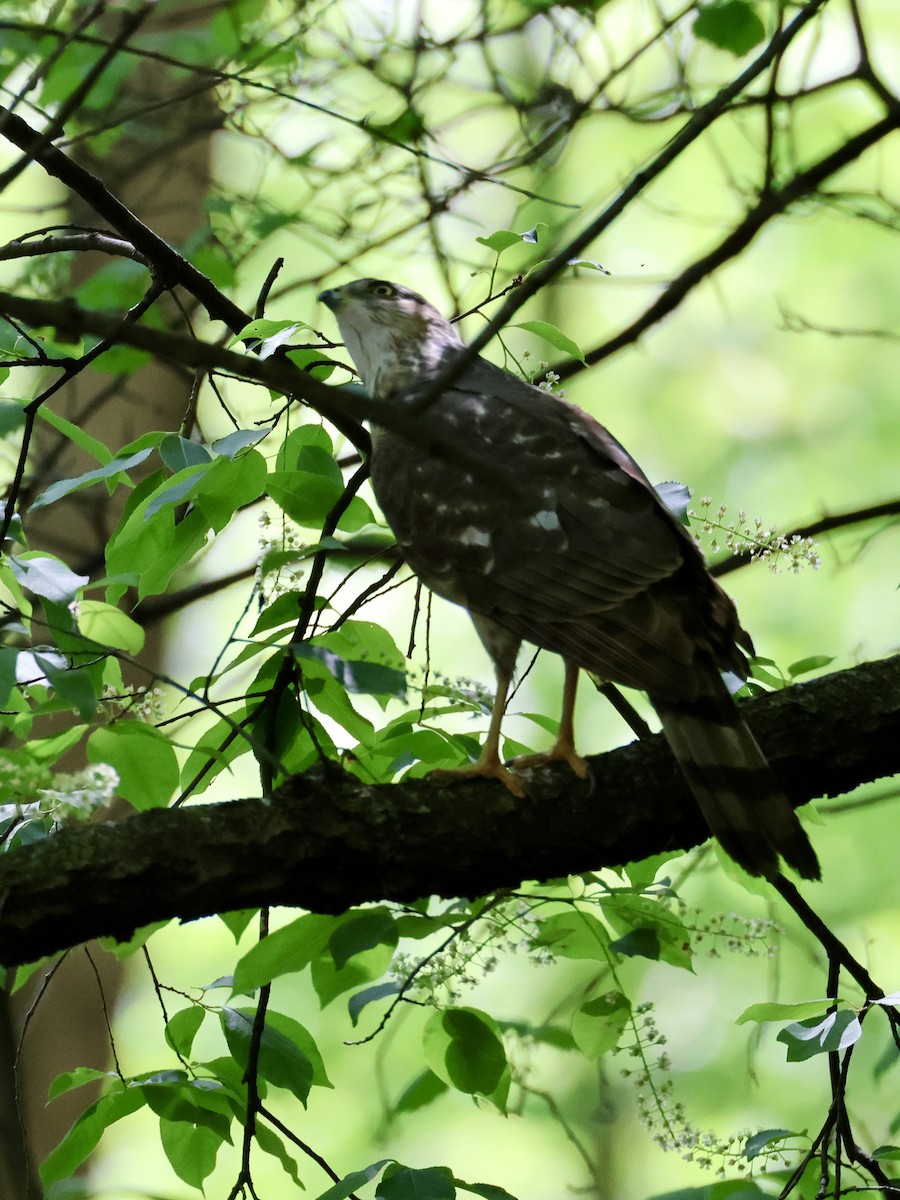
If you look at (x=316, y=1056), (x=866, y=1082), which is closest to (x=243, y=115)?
(x=316, y=1056)

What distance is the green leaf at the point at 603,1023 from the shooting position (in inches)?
87.2

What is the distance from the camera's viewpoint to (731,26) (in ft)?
9.56

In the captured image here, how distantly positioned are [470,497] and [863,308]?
581cm

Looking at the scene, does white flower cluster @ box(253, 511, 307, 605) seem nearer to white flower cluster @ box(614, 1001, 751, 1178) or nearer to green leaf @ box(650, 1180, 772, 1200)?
white flower cluster @ box(614, 1001, 751, 1178)

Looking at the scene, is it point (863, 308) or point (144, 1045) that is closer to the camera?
point (144, 1045)

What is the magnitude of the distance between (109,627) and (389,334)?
4.17 feet

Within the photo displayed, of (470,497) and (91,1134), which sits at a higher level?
(470,497)

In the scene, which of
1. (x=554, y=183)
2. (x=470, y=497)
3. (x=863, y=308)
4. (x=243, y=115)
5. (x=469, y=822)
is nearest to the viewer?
(x=469, y=822)

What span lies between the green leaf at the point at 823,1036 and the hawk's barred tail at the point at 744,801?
0.34 metres

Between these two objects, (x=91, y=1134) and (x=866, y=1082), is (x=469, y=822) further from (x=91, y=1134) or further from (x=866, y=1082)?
(x=866, y=1082)

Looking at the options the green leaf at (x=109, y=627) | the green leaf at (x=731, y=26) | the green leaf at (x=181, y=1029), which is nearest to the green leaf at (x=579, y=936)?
the green leaf at (x=181, y=1029)

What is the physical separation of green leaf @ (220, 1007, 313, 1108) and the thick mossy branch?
0.79ft

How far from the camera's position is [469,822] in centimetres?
211

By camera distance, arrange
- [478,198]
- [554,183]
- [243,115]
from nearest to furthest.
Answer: [243,115] < [478,198] < [554,183]
